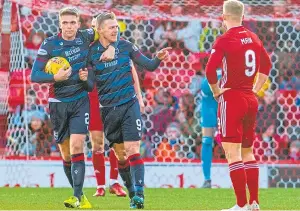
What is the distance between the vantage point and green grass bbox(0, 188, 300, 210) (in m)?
9.15

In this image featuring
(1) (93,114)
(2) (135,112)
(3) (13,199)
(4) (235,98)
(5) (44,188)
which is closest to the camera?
(4) (235,98)

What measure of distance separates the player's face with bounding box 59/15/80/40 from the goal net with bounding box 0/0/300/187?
3865 mm

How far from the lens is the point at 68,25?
897 centimetres

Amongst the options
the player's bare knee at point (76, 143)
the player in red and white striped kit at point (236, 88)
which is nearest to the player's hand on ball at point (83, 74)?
the player's bare knee at point (76, 143)

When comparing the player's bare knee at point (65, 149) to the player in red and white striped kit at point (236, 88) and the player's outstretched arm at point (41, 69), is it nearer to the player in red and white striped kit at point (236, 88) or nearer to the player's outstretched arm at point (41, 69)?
the player's outstretched arm at point (41, 69)

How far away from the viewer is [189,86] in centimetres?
1377

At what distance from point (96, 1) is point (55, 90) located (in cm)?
422

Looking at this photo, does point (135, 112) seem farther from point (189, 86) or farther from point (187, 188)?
point (189, 86)

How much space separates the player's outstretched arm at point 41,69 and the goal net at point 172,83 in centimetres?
393

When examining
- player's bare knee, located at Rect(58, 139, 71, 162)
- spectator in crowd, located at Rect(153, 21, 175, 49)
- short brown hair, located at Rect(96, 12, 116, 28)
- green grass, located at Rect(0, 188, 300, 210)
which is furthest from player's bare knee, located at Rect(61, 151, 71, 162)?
spectator in crowd, located at Rect(153, 21, 175, 49)

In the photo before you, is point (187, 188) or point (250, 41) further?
point (187, 188)

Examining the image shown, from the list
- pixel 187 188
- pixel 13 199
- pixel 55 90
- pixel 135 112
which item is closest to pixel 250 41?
pixel 135 112

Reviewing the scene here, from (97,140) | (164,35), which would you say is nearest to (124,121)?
(97,140)

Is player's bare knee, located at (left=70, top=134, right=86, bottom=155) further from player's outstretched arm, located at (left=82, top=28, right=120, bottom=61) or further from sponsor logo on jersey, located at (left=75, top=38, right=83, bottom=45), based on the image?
sponsor logo on jersey, located at (left=75, top=38, right=83, bottom=45)
